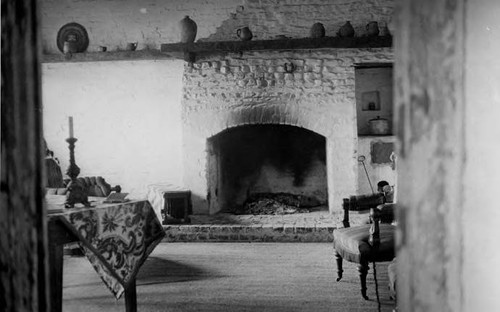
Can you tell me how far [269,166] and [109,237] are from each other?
3712 mm

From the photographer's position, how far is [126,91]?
5.95 meters

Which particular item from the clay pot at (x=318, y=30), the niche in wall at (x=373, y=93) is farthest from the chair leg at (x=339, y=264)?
the niche in wall at (x=373, y=93)

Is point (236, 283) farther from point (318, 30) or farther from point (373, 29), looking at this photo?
point (373, 29)

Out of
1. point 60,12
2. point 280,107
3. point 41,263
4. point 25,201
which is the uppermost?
point 60,12

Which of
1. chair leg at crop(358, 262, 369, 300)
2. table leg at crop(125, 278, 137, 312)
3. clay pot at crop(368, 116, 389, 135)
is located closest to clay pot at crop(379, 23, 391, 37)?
clay pot at crop(368, 116, 389, 135)

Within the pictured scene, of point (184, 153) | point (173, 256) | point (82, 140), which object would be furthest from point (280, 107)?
point (82, 140)

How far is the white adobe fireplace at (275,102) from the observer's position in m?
5.51

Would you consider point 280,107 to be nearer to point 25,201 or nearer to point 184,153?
point 184,153

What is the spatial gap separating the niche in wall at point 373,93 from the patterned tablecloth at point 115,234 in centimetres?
437

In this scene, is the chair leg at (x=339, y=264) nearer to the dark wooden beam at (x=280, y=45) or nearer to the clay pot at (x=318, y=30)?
the dark wooden beam at (x=280, y=45)

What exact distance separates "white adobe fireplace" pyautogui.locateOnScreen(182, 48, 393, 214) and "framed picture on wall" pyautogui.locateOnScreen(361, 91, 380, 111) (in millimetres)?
1050

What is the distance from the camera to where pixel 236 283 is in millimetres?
3486

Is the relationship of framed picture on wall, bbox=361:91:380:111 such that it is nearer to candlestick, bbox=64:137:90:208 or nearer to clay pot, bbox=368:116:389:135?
clay pot, bbox=368:116:389:135

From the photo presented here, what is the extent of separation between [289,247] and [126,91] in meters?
2.94
